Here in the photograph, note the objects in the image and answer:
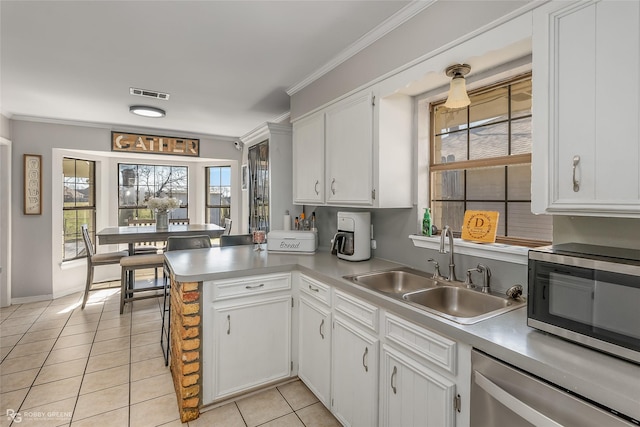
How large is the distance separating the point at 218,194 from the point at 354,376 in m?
4.95

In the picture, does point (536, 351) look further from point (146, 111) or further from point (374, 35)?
point (146, 111)

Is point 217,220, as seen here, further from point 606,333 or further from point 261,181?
A: point 606,333

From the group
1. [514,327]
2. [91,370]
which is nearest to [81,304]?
[91,370]

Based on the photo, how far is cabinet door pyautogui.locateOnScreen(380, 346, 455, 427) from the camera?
1.26m

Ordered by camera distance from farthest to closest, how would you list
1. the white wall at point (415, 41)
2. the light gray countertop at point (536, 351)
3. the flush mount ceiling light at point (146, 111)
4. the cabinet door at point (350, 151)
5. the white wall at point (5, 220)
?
the white wall at point (5, 220)
the flush mount ceiling light at point (146, 111)
the cabinet door at point (350, 151)
the white wall at point (415, 41)
the light gray countertop at point (536, 351)

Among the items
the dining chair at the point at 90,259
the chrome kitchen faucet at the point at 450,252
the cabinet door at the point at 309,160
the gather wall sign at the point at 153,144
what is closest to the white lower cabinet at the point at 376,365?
the chrome kitchen faucet at the point at 450,252

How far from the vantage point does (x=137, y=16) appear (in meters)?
1.94

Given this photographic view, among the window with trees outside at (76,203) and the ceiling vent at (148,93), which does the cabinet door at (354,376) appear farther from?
the window with trees outside at (76,203)

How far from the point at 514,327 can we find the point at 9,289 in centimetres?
560

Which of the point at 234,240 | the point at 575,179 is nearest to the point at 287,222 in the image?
the point at 234,240

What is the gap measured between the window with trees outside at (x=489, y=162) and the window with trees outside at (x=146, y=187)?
5.01m

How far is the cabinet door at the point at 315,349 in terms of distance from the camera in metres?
2.00

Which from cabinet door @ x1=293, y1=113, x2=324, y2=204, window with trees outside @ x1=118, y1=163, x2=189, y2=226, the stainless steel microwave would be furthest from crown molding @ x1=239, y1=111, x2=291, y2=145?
the stainless steel microwave

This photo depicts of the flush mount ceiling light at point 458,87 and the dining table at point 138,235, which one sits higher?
the flush mount ceiling light at point 458,87
